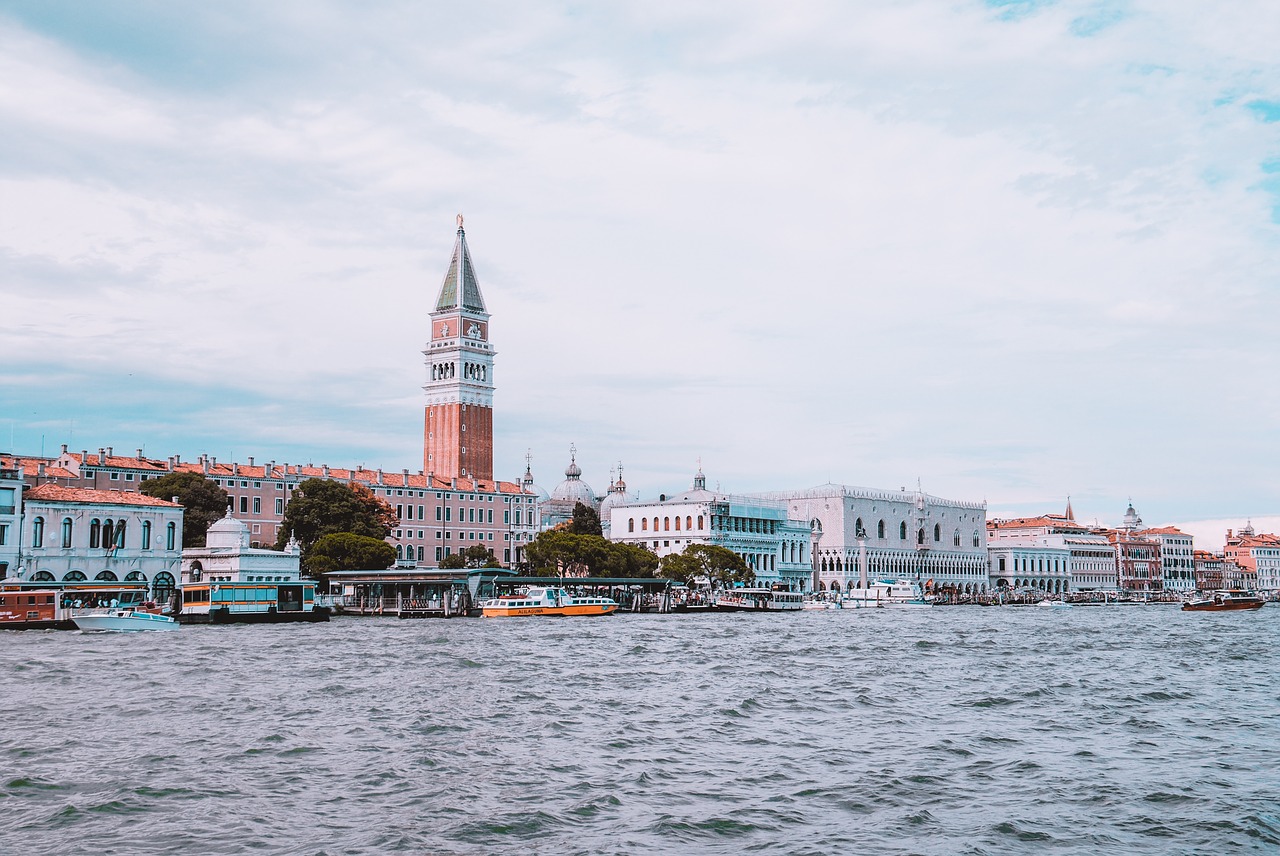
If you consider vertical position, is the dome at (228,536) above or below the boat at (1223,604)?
above

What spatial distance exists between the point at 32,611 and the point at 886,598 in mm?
83410

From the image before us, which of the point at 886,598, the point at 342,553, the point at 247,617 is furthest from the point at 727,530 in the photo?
the point at 247,617

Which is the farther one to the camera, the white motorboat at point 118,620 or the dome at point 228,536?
the dome at point 228,536

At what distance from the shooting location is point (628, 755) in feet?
69.4

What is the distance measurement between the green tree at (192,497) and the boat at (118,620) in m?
25.9

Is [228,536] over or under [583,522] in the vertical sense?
under

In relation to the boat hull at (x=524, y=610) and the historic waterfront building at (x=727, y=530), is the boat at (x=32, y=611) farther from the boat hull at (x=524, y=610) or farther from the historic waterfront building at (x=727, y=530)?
the historic waterfront building at (x=727, y=530)

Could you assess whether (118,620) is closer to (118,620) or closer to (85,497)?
(118,620)

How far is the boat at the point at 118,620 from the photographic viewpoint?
53.5 metres

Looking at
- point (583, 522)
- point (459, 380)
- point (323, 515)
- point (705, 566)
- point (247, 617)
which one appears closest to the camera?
point (247, 617)

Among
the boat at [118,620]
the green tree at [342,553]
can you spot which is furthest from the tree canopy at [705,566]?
the boat at [118,620]

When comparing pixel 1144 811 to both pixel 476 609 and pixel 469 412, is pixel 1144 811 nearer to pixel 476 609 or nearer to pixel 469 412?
pixel 476 609

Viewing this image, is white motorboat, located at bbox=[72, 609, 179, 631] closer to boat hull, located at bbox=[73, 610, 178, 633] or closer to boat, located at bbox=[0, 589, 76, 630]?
boat hull, located at bbox=[73, 610, 178, 633]

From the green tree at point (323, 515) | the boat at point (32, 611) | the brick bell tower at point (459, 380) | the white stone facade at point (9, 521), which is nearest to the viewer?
the boat at point (32, 611)
